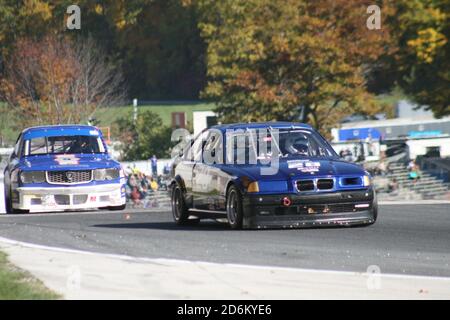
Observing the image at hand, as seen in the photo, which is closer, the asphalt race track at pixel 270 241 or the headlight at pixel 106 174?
the asphalt race track at pixel 270 241

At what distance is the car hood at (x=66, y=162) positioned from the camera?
2000 centimetres

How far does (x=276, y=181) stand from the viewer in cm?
1498

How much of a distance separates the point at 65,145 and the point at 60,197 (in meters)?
1.62

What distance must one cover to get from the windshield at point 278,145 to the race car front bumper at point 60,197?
4410 mm

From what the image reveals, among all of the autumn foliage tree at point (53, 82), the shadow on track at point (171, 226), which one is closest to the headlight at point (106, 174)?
the shadow on track at point (171, 226)

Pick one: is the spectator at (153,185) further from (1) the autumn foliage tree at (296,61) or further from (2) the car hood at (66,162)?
(2) the car hood at (66,162)

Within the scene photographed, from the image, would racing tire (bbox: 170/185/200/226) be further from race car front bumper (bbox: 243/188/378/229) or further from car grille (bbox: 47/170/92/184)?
car grille (bbox: 47/170/92/184)

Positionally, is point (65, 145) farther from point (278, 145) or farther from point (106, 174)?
point (278, 145)

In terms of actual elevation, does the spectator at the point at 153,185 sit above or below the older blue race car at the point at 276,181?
below

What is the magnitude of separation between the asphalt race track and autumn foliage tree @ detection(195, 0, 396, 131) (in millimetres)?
38480

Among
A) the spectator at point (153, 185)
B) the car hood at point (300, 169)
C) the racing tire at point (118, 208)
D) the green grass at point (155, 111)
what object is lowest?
the spectator at point (153, 185)
